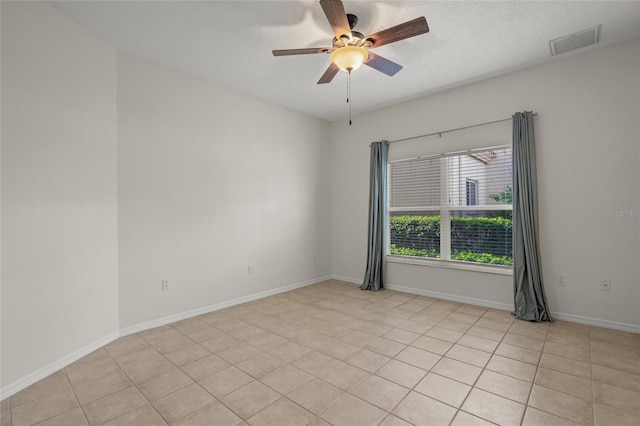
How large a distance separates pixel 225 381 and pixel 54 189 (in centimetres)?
210

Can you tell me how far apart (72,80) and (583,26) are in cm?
466

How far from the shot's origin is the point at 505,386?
2.16 metres

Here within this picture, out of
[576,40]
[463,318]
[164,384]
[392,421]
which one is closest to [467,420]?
[392,421]

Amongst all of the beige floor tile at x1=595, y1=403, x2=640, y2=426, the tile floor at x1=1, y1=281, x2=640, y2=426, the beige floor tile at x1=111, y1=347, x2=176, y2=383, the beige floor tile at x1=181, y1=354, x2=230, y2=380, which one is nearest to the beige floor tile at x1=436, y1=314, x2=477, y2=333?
the tile floor at x1=1, y1=281, x2=640, y2=426

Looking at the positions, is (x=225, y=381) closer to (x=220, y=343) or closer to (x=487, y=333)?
(x=220, y=343)

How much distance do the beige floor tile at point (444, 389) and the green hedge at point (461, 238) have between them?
2239 mm

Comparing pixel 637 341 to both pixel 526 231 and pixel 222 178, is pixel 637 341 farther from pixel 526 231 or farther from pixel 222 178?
pixel 222 178

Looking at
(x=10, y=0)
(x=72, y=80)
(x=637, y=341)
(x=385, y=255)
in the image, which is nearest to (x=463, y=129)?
(x=385, y=255)

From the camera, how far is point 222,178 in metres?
4.04

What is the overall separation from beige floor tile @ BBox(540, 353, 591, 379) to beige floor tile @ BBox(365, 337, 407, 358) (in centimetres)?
113

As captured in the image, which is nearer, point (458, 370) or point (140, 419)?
point (140, 419)

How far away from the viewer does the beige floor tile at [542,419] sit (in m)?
1.76

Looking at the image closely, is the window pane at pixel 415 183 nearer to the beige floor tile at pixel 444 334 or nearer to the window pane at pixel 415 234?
the window pane at pixel 415 234

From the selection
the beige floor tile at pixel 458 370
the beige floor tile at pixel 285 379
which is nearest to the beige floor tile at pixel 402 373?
the beige floor tile at pixel 458 370
